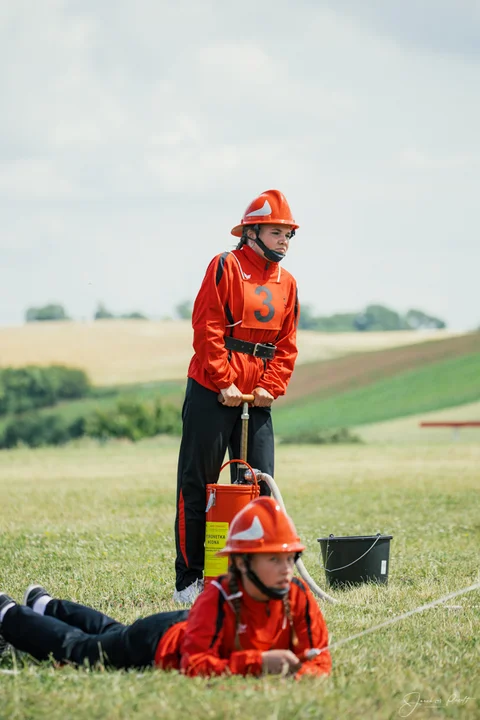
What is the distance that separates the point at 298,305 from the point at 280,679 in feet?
11.1

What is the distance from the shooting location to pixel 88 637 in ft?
16.7

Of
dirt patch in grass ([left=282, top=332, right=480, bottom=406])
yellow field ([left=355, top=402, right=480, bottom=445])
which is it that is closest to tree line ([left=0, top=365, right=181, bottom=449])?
yellow field ([left=355, top=402, right=480, bottom=445])

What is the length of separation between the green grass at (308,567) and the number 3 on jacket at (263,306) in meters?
1.86

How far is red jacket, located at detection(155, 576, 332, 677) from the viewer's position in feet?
14.9

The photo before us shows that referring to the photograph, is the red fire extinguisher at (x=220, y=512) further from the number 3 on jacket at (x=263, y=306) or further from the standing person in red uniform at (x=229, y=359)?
the number 3 on jacket at (x=263, y=306)

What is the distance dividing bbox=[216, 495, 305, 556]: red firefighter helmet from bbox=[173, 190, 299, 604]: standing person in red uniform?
7.06 ft

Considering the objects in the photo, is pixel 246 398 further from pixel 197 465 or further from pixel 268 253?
pixel 268 253

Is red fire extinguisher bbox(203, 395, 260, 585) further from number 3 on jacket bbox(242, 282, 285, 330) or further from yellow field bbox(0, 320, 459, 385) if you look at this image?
yellow field bbox(0, 320, 459, 385)

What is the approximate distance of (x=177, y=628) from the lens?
4.87 m

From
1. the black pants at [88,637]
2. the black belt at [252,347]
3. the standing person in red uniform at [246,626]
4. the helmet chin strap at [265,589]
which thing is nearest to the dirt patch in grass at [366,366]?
the black belt at [252,347]

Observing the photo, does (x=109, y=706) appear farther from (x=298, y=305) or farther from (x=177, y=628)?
(x=298, y=305)

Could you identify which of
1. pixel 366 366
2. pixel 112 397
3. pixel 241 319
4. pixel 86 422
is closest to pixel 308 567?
pixel 241 319

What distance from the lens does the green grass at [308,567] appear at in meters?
4.20

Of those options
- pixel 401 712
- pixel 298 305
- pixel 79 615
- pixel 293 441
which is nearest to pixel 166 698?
pixel 401 712
